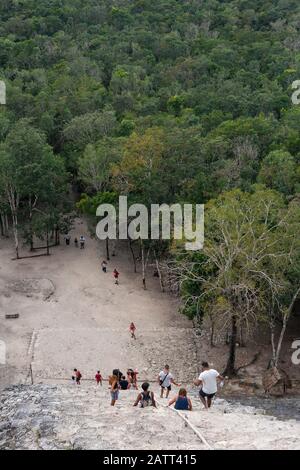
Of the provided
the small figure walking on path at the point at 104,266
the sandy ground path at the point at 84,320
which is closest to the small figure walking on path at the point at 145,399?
the sandy ground path at the point at 84,320

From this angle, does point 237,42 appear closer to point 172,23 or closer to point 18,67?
point 172,23

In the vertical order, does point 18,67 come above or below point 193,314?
above

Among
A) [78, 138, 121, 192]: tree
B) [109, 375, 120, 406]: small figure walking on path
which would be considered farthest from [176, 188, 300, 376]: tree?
[78, 138, 121, 192]: tree

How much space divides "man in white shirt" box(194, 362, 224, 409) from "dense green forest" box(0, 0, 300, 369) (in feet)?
25.9

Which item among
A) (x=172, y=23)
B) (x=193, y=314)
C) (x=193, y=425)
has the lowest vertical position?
(x=193, y=314)

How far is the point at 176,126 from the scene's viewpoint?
49656mm

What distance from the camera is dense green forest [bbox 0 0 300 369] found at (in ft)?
98.0

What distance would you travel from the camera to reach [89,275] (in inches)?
1694

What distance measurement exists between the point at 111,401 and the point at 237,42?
249 ft

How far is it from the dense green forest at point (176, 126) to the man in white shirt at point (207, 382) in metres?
7.88

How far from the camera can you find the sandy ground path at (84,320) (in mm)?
31688

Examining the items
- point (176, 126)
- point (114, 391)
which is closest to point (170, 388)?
point (114, 391)

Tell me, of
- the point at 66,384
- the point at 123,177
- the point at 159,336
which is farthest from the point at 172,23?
the point at 66,384

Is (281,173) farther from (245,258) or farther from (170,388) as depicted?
(170,388)
